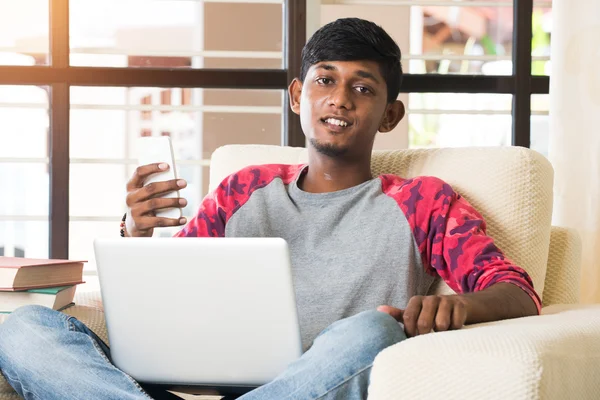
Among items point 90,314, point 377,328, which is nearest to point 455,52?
point 90,314

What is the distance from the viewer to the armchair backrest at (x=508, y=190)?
173 centimetres

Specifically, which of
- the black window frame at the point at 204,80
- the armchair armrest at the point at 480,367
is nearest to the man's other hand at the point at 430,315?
the armchair armrest at the point at 480,367

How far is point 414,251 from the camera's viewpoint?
1.67 meters

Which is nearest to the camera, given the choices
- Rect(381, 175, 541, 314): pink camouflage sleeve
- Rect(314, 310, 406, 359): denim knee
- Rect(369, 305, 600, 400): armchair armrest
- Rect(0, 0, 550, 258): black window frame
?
Rect(369, 305, 600, 400): armchair armrest

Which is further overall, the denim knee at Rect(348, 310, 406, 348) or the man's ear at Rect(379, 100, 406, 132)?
the man's ear at Rect(379, 100, 406, 132)

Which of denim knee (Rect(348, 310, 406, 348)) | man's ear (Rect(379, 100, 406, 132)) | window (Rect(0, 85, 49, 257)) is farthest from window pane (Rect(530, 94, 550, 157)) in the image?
denim knee (Rect(348, 310, 406, 348))

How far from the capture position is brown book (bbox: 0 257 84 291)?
1.58 meters

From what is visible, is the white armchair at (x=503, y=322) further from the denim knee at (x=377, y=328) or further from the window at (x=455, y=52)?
the window at (x=455, y=52)

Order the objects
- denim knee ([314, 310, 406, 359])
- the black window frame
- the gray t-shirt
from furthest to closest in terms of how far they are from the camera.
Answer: the black window frame → the gray t-shirt → denim knee ([314, 310, 406, 359])

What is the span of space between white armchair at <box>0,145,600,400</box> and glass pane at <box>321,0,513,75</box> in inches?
58.1

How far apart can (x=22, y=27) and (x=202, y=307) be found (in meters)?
2.17

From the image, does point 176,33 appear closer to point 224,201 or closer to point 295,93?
point 295,93

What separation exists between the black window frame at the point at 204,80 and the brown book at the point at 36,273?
42.5 inches

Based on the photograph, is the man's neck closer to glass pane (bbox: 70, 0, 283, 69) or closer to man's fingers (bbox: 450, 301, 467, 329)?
man's fingers (bbox: 450, 301, 467, 329)
